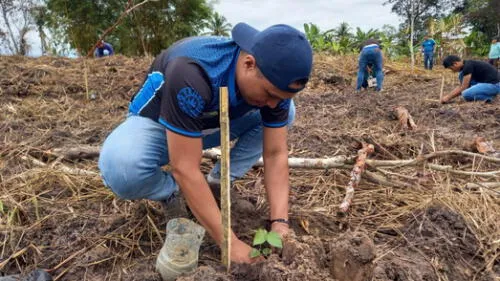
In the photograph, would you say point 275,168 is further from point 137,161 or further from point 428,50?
point 428,50

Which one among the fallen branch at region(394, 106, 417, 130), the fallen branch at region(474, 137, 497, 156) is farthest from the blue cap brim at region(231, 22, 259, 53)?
the fallen branch at region(394, 106, 417, 130)

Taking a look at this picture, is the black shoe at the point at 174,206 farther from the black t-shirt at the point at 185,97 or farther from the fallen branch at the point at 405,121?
the fallen branch at the point at 405,121

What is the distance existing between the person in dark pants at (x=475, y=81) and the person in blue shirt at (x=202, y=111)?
5.30m

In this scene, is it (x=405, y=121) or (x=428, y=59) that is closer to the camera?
(x=405, y=121)

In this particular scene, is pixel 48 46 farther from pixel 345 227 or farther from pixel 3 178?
pixel 345 227

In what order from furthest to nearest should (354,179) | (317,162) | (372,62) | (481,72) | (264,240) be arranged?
1. (372,62)
2. (481,72)
3. (317,162)
4. (354,179)
5. (264,240)

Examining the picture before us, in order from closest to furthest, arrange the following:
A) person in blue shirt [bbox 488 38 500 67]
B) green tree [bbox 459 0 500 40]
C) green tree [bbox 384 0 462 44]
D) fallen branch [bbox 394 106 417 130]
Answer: fallen branch [bbox 394 106 417 130] → person in blue shirt [bbox 488 38 500 67] → green tree [bbox 459 0 500 40] → green tree [bbox 384 0 462 44]

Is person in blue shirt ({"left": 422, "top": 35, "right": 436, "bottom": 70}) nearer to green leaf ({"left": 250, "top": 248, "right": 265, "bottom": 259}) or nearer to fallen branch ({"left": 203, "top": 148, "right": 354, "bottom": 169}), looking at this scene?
fallen branch ({"left": 203, "top": 148, "right": 354, "bottom": 169})

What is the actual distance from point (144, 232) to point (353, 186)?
1.14m

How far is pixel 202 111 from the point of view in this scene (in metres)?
1.48

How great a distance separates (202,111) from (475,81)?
6.26m

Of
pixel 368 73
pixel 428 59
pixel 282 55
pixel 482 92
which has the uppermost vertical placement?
pixel 282 55

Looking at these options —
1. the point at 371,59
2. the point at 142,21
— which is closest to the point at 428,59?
the point at 371,59

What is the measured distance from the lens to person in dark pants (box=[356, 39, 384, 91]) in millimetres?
7047
